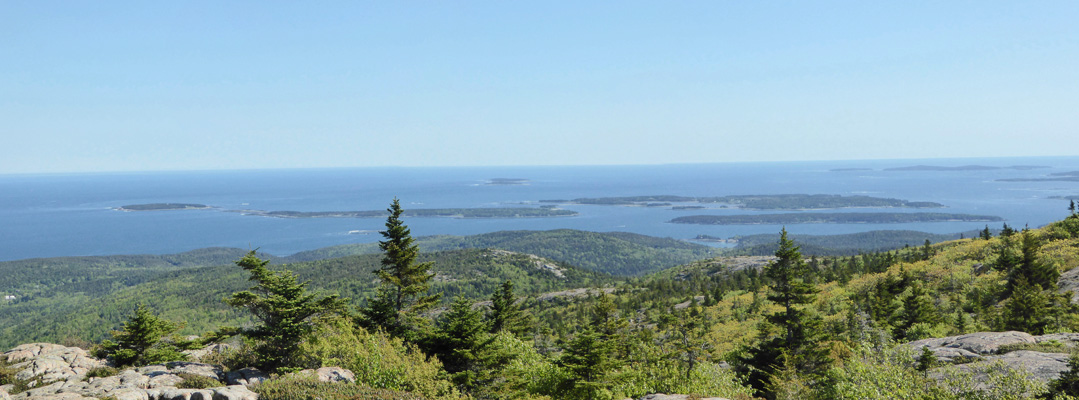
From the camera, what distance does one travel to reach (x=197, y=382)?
2353 centimetres

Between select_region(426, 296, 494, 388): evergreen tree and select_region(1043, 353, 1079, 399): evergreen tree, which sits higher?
select_region(1043, 353, 1079, 399): evergreen tree

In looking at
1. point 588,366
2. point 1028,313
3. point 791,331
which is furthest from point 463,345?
point 1028,313

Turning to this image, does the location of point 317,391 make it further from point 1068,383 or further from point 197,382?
point 1068,383

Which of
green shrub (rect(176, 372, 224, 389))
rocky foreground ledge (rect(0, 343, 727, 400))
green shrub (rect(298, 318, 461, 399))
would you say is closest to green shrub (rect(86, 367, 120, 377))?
rocky foreground ledge (rect(0, 343, 727, 400))

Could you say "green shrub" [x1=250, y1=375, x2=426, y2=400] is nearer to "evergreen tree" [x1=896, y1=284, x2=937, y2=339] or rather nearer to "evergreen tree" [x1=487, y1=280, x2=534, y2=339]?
"evergreen tree" [x1=487, y1=280, x2=534, y2=339]

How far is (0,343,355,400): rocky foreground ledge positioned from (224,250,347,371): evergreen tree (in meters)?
1.20

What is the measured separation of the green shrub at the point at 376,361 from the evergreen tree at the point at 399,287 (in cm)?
263

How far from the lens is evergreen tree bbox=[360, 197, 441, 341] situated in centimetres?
3294

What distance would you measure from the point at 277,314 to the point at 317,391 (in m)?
9.37

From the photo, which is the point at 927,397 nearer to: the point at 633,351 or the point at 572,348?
the point at 572,348

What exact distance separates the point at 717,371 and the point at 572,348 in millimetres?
9456

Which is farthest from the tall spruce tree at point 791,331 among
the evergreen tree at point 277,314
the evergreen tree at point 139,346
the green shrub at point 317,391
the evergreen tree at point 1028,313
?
the evergreen tree at point 139,346

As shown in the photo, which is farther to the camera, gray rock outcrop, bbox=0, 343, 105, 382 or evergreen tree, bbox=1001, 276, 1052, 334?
evergreen tree, bbox=1001, 276, 1052, 334

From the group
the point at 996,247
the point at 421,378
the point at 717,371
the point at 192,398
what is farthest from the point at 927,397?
the point at 996,247
